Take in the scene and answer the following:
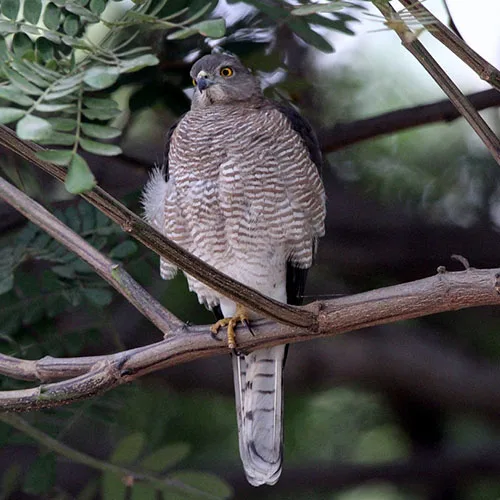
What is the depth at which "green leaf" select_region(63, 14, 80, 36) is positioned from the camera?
2.53 m

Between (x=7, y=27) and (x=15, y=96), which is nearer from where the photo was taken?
(x=15, y=96)

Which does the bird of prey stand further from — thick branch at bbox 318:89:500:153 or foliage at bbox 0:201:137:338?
thick branch at bbox 318:89:500:153

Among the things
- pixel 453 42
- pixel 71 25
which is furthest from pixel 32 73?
pixel 453 42

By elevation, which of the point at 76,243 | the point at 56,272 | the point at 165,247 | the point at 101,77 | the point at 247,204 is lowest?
the point at 56,272

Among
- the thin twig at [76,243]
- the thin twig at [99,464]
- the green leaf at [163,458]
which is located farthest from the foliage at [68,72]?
the green leaf at [163,458]

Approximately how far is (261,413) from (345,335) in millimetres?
1249

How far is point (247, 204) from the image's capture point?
359 centimetres

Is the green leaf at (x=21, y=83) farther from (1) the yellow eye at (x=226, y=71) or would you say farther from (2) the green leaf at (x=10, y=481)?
(2) the green leaf at (x=10, y=481)

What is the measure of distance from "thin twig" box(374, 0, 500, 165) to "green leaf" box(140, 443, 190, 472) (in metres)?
1.77

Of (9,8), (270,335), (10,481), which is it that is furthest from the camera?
(10,481)

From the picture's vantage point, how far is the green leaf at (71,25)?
2.53 meters

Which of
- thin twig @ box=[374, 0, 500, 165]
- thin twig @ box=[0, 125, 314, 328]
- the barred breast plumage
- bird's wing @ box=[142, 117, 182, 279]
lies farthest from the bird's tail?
thin twig @ box=[374, 0, 500, 165]

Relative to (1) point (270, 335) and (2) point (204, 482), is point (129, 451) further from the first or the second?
(1) point (270, 335)

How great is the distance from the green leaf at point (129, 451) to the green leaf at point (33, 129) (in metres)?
2.02
